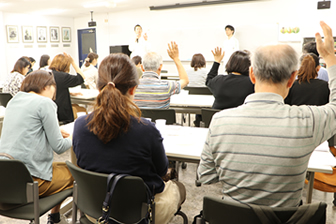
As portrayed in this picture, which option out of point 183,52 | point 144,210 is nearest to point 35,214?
point 144,210

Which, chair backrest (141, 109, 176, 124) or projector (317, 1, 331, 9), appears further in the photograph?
projector (317, 1, 331, 9)

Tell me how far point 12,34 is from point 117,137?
11099 millimetres

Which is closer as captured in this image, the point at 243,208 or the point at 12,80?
the point at 243,208

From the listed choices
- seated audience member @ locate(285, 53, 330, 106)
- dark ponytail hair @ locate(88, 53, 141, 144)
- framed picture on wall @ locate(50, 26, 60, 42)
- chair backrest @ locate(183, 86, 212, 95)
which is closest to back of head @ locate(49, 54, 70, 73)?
chair backrest @ locate(183, 86, 212, 95)

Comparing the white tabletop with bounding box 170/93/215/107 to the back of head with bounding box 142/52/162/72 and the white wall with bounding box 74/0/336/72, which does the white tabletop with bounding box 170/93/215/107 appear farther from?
the white wall with bounding box 74/0/336/72

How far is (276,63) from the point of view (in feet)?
3.94

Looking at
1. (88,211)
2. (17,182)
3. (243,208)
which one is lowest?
(88,211)

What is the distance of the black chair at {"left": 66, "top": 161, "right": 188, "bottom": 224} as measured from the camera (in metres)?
1.34

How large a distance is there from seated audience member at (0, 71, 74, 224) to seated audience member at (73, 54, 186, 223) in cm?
45

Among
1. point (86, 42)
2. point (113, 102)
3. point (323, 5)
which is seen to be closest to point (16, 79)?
point (113, 102)

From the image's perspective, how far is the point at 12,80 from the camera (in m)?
→ 3.91

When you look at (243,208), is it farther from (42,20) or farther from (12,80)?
(42,20)

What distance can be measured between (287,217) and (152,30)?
32.2 feet

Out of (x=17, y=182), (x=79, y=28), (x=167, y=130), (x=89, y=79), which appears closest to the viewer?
(x=17, y=182)
